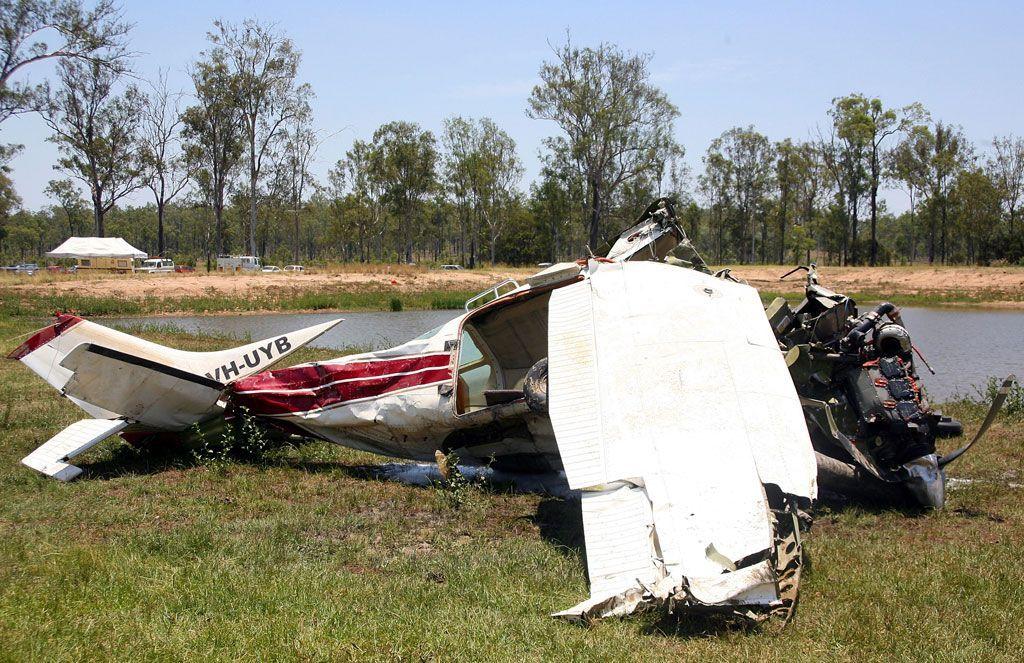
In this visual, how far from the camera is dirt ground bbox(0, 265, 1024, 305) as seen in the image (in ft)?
123

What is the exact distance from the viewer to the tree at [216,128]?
191 ft

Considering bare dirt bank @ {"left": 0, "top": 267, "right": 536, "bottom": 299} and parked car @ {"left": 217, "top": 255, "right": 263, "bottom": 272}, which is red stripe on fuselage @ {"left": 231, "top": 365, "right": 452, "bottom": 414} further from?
parked car @ {"left": 217, "top": 255, "right": 263, "bottom": 272}

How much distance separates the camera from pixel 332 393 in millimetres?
8758

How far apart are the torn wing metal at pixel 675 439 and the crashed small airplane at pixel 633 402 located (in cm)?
1

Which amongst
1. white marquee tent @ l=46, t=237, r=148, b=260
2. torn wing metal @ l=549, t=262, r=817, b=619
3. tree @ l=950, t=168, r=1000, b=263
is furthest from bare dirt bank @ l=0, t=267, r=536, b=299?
tree @ l=950, t=168, r=1000, b=263

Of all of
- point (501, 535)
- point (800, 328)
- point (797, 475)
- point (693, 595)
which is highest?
point (800, 328)

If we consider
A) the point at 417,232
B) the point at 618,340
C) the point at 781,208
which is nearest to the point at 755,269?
the point at 781,208

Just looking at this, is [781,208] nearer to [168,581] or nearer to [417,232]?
[417,232]

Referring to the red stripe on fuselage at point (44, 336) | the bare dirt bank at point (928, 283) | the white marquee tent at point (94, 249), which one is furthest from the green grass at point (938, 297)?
the white marquee tent at point (94, 249)

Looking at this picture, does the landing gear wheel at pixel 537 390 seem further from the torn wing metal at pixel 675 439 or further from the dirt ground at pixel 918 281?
the dirt ground at pixel 918 281

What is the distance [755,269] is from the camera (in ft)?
171

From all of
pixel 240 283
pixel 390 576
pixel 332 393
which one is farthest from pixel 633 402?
pixel 240 283

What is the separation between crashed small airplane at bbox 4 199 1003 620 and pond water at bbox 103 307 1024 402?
7.86 metres

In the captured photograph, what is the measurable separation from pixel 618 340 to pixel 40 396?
1084 centimetres
